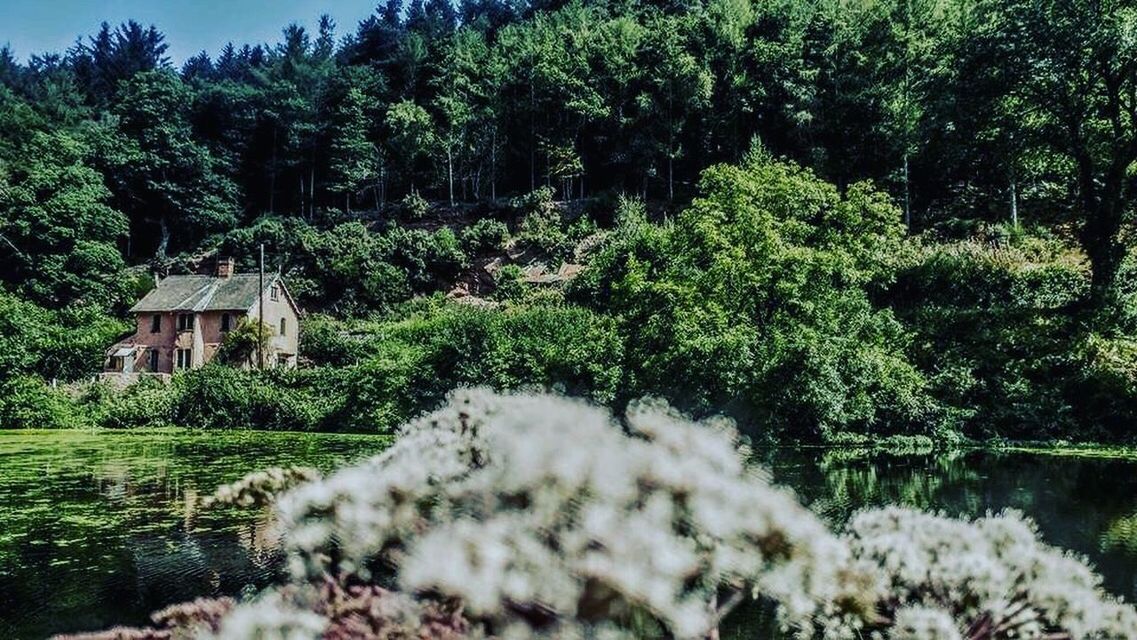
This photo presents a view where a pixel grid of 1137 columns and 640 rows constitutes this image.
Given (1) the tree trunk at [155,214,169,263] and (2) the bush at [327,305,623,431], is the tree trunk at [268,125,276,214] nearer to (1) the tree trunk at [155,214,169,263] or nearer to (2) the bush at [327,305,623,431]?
(1) the tree trunk at [155,214,169,263]

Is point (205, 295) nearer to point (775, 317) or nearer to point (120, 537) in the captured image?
point (775, 317)

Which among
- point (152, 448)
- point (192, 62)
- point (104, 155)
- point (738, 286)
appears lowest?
point (152, 448)

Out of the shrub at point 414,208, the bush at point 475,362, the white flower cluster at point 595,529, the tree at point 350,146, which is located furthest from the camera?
the tree at point 350,146

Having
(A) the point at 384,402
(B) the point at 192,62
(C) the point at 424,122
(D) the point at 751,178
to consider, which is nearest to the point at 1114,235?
(D) the point at 751,178

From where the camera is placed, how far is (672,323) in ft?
77.9

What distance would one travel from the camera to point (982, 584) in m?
3.33

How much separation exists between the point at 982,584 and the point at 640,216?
48184 millimetres

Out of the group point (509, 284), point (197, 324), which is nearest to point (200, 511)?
point (509, 284)

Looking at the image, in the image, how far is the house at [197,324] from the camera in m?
47.4

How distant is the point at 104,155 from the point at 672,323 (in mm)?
66741

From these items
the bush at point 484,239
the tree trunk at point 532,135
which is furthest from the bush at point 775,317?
the tree trunk at point 532,135

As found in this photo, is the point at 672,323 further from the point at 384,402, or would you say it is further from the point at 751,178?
the point at 384,402

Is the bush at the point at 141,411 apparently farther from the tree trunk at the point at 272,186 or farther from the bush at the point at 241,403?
the tree trunk at the point at 272,186

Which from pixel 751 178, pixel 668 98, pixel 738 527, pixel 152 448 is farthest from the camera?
pixel 668 98
